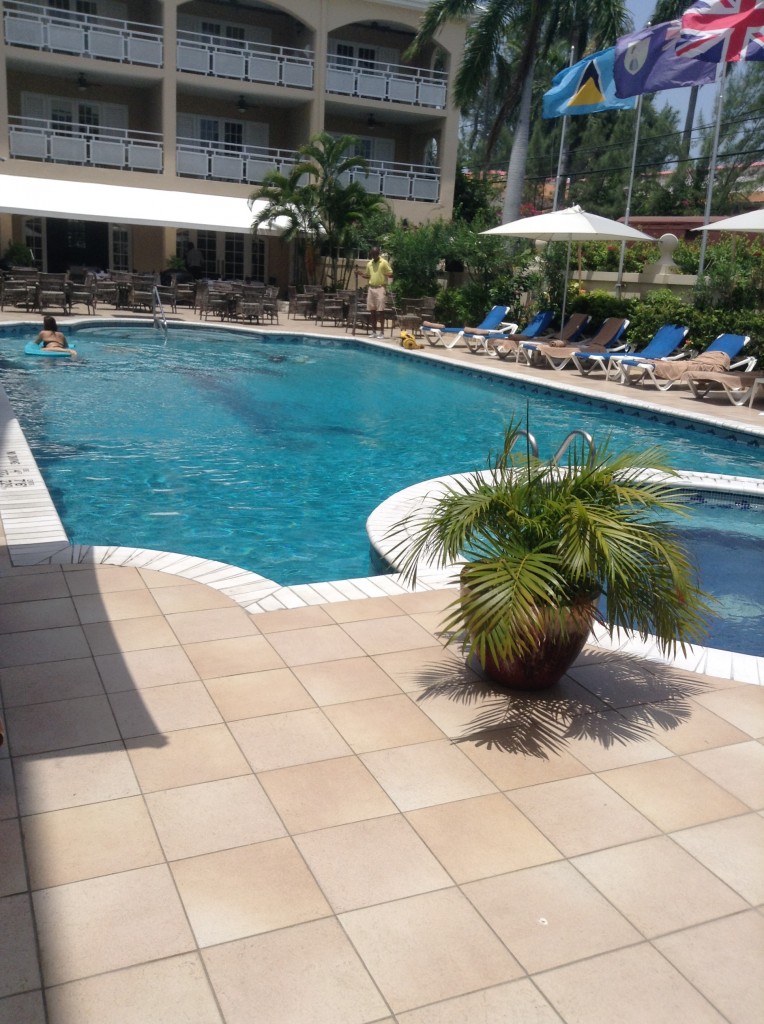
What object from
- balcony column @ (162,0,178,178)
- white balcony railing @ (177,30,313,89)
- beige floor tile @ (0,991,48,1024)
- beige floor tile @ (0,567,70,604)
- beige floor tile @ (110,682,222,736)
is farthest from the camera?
white balcony railing @ (177,30,313,89)

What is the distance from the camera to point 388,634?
15.7ft

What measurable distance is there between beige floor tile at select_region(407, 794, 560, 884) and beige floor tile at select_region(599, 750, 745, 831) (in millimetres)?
475

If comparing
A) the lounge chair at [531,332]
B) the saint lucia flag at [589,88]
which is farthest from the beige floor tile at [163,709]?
the saint lucia flag at [589,88]

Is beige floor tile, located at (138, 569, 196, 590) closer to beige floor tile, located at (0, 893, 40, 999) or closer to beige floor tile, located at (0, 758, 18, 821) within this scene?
beige floor tile, located at (0, 758, 18, 821)

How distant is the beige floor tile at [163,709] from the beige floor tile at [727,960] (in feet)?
6.41

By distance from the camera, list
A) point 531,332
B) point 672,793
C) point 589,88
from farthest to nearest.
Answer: point 589,88 → point 531,332 → point 672,793

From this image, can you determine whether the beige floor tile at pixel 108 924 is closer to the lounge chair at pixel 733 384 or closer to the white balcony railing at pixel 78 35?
the lounge chair at pixel 733 384

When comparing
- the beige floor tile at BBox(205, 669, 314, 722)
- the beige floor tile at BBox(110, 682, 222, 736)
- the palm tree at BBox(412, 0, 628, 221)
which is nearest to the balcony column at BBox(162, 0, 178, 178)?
the palm tree at BBox(412, 0, 628, 221)

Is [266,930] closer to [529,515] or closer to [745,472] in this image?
[529,515]

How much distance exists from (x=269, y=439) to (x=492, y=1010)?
355 inches

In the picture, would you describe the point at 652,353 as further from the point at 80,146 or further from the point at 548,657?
the point at 80,146

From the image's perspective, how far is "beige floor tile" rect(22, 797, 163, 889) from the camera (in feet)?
9.32

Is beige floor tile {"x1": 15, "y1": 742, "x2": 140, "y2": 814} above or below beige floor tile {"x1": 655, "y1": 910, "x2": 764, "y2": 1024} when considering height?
above

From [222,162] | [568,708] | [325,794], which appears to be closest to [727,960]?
[325,794]
